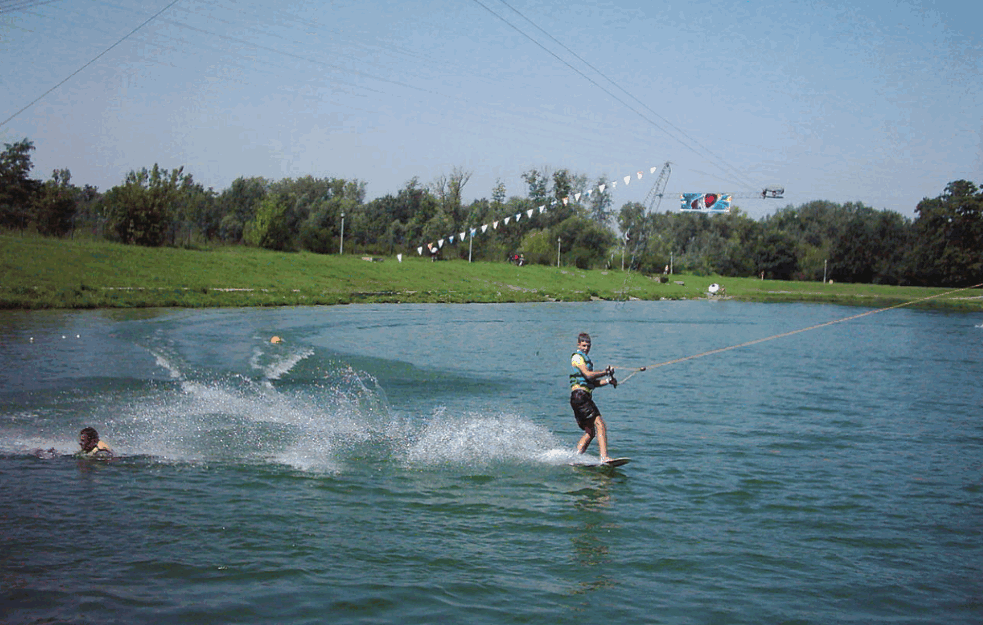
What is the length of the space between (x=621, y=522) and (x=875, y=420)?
10.2 metres

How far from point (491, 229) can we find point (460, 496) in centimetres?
9217

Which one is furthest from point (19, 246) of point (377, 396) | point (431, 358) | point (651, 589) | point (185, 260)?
point (651, 589)

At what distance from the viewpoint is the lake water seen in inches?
323

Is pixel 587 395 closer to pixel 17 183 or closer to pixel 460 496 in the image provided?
pixel 460 496

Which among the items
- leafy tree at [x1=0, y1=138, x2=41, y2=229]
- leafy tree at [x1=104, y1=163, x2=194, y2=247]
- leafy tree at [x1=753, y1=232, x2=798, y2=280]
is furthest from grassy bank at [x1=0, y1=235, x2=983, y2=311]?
leafy tree at [x1=753, y1=232, x2=798, y2=280]

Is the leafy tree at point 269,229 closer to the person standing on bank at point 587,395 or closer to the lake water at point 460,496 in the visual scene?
the lake water at point 460,496

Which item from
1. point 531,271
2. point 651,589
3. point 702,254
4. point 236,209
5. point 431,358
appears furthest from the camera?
point 702,254

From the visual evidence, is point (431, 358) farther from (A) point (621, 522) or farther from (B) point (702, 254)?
(B) point (702, 254)

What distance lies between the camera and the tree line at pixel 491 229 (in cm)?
6550

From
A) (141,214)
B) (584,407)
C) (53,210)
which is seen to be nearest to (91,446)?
(584,407)

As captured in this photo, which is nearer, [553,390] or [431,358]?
[553,390]

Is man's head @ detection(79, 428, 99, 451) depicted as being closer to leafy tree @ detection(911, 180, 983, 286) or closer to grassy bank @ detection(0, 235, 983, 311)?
grassy bank @ detection(0, 235, 983, 311)

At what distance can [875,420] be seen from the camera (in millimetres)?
18469

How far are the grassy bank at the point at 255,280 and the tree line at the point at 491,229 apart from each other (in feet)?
20.5
